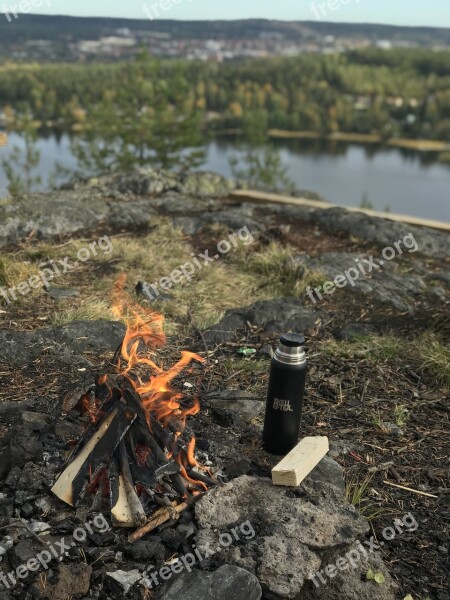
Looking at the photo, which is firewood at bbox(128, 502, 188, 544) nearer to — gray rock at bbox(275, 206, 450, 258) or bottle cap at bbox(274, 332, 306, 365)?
bottle cap at bbox(274, 332, 306, 365)

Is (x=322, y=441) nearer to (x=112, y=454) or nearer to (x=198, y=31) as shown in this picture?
(x=112, y=454)

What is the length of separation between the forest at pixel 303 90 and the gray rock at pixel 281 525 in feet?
235

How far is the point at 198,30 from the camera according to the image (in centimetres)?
8294

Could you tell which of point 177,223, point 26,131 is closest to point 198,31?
point 26,131

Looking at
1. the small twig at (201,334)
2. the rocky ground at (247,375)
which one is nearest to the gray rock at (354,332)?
the rocky ground at (247,375)

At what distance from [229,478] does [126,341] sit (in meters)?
0.86

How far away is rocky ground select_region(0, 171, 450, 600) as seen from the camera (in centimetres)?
260

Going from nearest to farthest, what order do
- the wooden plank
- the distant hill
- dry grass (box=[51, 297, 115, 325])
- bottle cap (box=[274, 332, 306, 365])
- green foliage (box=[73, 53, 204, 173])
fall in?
bottle cap (box=[274, 332, 306, 365]) < dry grass (box=[51, 297, 115, 325]) < the wooden plank < green foliage (box=[73, 53, 204, 173]) < the distant hill

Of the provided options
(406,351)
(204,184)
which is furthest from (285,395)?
(204,184)

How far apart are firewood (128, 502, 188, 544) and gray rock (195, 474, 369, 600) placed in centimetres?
9

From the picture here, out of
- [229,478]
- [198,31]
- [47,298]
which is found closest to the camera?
[229,478]

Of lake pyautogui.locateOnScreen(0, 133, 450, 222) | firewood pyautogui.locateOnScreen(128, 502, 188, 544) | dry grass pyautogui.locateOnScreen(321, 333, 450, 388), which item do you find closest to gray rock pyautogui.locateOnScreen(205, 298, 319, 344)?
dry grass pyautogui.locateOnScreen(321, 333, 450, 388)

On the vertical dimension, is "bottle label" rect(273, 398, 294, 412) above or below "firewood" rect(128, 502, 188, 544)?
above

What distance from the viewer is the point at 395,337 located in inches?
199
